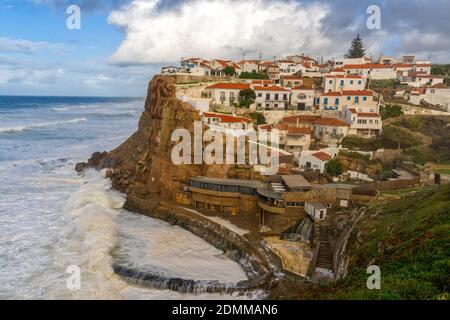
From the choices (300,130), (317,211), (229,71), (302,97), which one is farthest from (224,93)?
(317,211)

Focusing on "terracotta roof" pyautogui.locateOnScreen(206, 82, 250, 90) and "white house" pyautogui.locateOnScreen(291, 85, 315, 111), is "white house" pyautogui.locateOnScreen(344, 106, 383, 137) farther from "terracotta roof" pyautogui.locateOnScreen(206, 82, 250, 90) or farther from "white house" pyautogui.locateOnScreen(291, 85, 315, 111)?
"terracotta roof" pyautogui.locateOnScreen(206, 82, 250, 90)

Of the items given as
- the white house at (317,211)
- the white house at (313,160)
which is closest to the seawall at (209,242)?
the white house at (317,211)

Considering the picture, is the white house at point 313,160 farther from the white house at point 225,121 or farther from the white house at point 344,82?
the white house at point 344,82

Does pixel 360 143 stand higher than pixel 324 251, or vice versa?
pixel 360 143

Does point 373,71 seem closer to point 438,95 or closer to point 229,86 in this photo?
point 438,95

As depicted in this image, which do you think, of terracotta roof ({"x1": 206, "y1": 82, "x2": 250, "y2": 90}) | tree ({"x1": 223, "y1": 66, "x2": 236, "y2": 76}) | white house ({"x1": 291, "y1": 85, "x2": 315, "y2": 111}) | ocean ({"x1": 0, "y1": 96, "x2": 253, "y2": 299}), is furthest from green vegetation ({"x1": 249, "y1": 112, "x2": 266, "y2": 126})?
ocean ({"x1": 0, "y1": 96, "x2": 253, "y2": 299})
